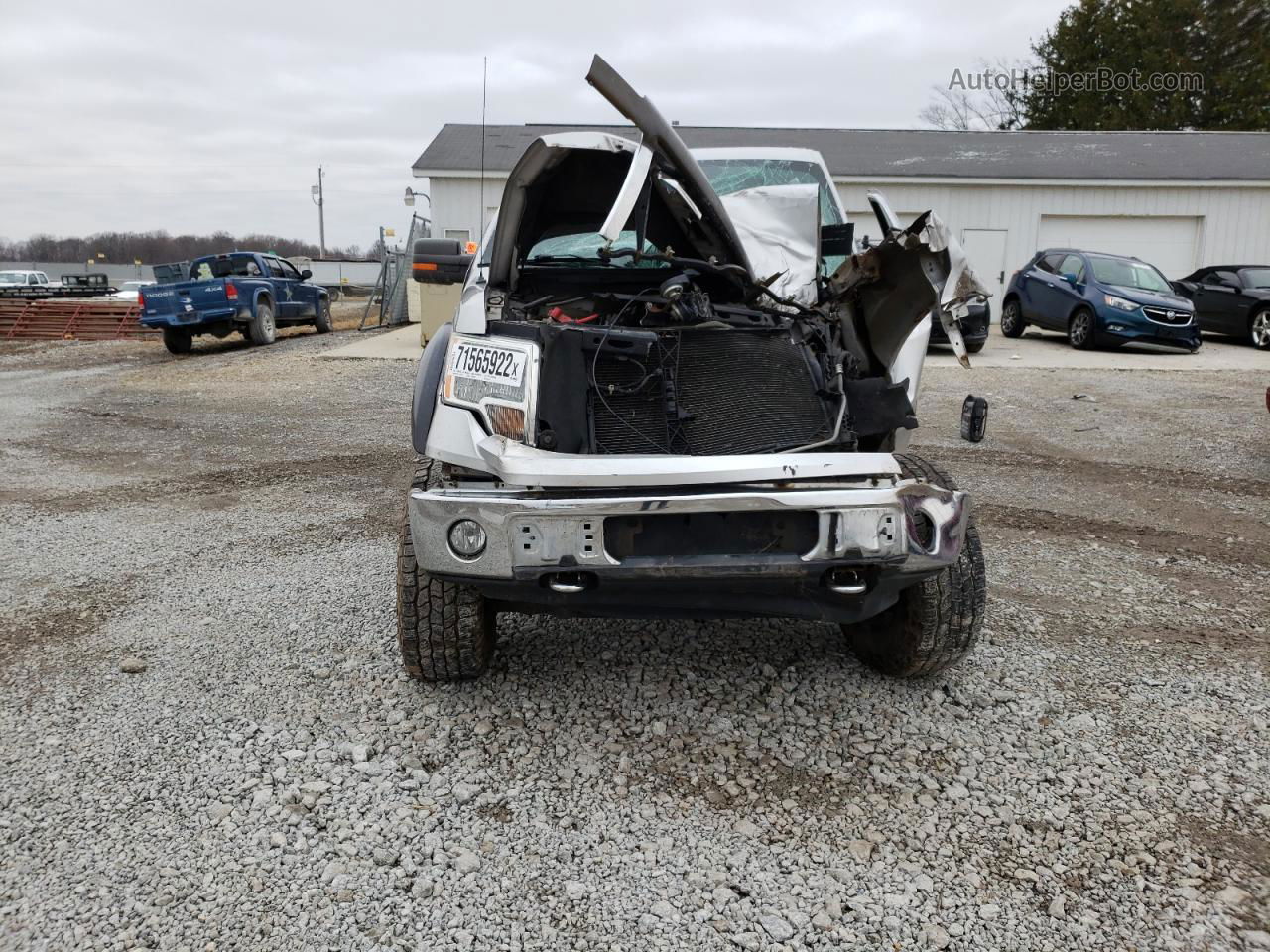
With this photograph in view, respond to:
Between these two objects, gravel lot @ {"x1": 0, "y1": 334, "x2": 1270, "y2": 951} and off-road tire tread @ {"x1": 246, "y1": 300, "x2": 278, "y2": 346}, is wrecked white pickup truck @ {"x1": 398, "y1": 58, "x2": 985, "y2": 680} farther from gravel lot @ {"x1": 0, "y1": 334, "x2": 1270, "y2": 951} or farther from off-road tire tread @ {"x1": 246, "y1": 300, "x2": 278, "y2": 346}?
off-road tire tread @ {"x1": 246, "y1": 300, "x2": 278, "y2": 346}

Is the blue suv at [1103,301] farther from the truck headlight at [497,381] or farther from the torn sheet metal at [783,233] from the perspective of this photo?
the truck headlight at [497,381]

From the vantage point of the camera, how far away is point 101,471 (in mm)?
7078

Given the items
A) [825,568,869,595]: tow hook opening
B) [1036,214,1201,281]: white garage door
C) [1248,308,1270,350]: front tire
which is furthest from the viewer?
[1036,214,1201,281]: white garage door

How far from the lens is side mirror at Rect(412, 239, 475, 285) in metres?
4.49

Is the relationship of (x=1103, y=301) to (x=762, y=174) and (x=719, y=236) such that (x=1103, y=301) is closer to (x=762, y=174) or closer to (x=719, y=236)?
(x=762, y=174)

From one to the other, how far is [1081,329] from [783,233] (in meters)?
12.0

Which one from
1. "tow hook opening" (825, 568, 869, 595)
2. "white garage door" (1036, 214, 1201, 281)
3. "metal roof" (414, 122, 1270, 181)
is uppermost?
"metal roof" (414, 122, 1270, 181)

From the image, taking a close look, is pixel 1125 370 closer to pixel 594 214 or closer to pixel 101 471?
pixel 594 214

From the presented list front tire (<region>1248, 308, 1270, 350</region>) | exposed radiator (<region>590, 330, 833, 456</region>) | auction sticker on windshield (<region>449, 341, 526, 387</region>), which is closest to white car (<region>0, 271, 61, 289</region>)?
front tire (<region>1248, 308, 1270, 350</region>)

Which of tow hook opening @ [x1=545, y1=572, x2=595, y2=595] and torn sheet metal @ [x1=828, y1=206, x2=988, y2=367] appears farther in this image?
torn sheet metal @ [x1=828, y1=206, x2=988, y2=367]

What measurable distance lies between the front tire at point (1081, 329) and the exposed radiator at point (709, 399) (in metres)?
12.4

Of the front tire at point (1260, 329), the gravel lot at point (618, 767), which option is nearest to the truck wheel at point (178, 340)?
the gravel lot at point (618, 767)

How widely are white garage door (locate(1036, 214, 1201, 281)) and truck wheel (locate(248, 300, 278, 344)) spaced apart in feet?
50.0

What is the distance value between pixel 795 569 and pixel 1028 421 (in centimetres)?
708
